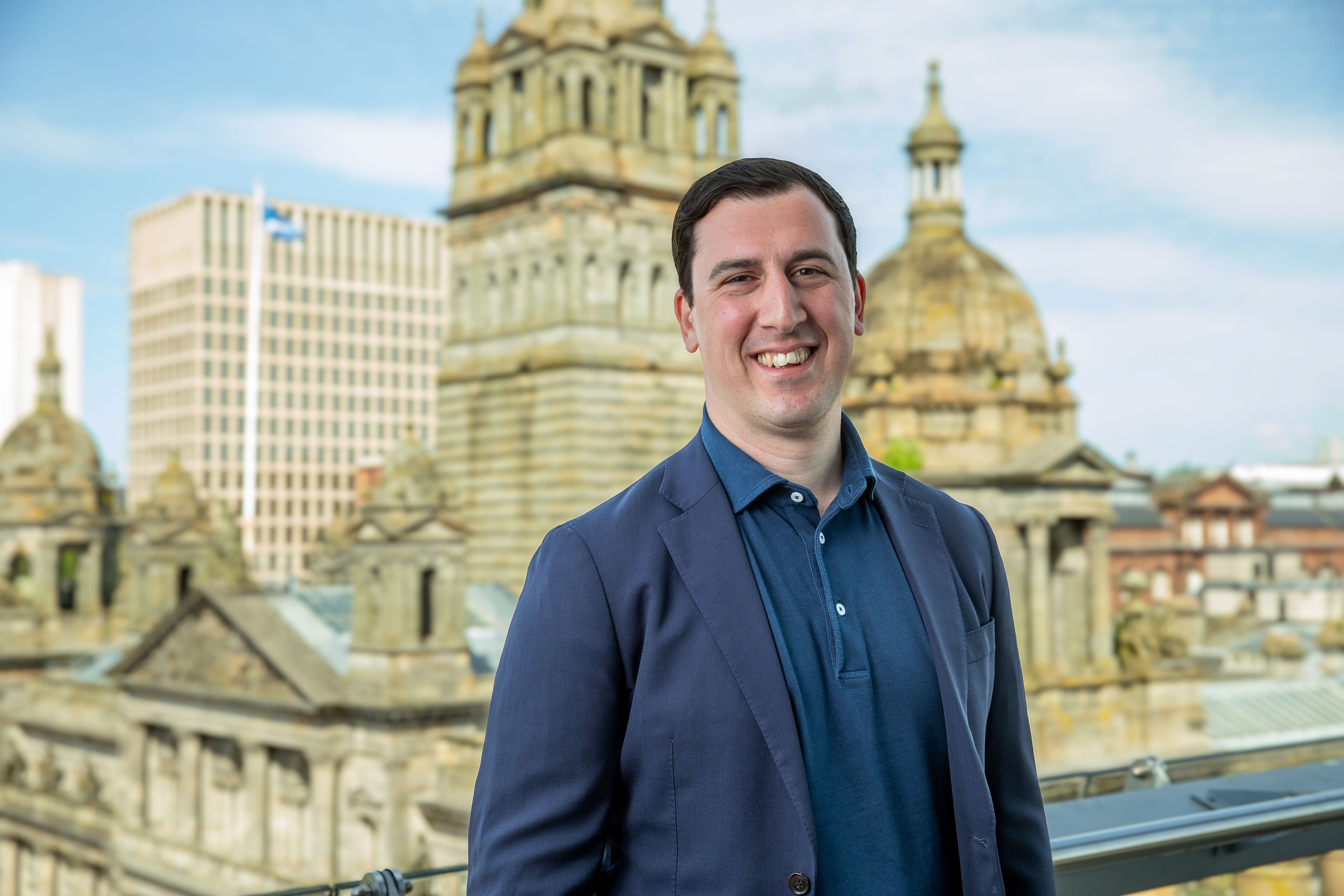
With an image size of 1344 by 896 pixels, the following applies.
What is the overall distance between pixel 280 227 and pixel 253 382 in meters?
43.7

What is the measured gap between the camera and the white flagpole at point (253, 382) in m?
118

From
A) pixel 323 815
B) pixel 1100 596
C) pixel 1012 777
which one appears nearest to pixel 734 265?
pixel 1012 777

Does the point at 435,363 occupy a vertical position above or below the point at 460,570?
above

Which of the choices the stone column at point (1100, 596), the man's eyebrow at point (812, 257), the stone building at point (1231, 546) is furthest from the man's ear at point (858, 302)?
the stone building at point (1231, 546)

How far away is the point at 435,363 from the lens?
140m

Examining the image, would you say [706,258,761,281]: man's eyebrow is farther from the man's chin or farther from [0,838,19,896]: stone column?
[0,838,19,896]: stone column

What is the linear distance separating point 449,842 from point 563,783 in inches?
1451

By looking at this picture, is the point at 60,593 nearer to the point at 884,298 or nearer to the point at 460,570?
the point at 460,570

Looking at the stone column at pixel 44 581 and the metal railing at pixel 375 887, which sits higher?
the metal railing at pixel 375 887

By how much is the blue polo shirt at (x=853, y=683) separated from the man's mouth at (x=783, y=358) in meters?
0.22

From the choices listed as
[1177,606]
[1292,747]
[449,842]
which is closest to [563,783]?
[1292,747]

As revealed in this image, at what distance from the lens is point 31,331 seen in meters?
142

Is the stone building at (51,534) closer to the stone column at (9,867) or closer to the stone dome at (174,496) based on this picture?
the stone dome at (174,496)

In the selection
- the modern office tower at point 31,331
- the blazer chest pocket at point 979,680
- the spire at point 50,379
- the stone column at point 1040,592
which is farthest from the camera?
the modern office tower at point 31,331
